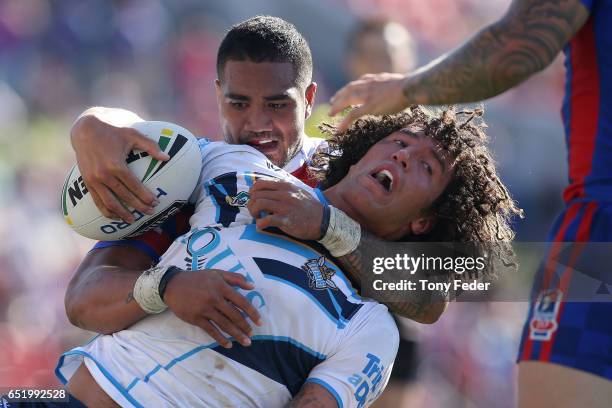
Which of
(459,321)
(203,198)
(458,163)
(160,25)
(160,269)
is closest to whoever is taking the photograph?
(160,269)

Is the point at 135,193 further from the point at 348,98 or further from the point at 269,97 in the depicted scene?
the point at 269,97

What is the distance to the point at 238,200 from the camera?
10.8 ft

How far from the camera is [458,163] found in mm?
3721

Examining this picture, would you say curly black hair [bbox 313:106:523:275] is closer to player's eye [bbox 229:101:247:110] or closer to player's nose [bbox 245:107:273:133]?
player's nose [bbox 245:107:273:133]

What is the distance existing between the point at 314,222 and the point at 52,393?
1157 mm

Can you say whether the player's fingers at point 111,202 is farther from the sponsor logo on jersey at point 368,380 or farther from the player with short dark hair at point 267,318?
the sponsor logo on jersey at point 368,380

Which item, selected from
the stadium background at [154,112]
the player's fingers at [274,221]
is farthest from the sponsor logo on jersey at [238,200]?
the stadium background at [154,112]

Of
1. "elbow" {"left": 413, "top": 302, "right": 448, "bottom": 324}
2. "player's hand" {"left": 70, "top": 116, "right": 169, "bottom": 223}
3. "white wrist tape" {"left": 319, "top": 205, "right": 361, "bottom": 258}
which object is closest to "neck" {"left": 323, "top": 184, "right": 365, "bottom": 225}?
"white wrist tape" {"left": 319, "top": 205, "right": 361, "bottom": 258}

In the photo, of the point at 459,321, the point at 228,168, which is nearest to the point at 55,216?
the point at 459,321

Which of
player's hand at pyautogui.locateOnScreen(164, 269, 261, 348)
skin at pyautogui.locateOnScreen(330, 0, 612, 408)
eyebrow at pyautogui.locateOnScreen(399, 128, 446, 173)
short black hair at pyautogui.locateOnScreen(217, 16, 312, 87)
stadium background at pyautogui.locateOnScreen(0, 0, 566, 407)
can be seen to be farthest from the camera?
stadium background at pyautogui.locateOnScreen(0, 0, 566, 407)

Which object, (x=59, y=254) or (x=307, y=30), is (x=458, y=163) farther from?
(x=307, y=30)

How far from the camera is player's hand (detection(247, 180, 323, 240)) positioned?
3074mm

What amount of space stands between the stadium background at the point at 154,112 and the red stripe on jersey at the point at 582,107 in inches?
107

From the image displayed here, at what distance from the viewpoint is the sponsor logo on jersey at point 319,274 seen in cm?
313
